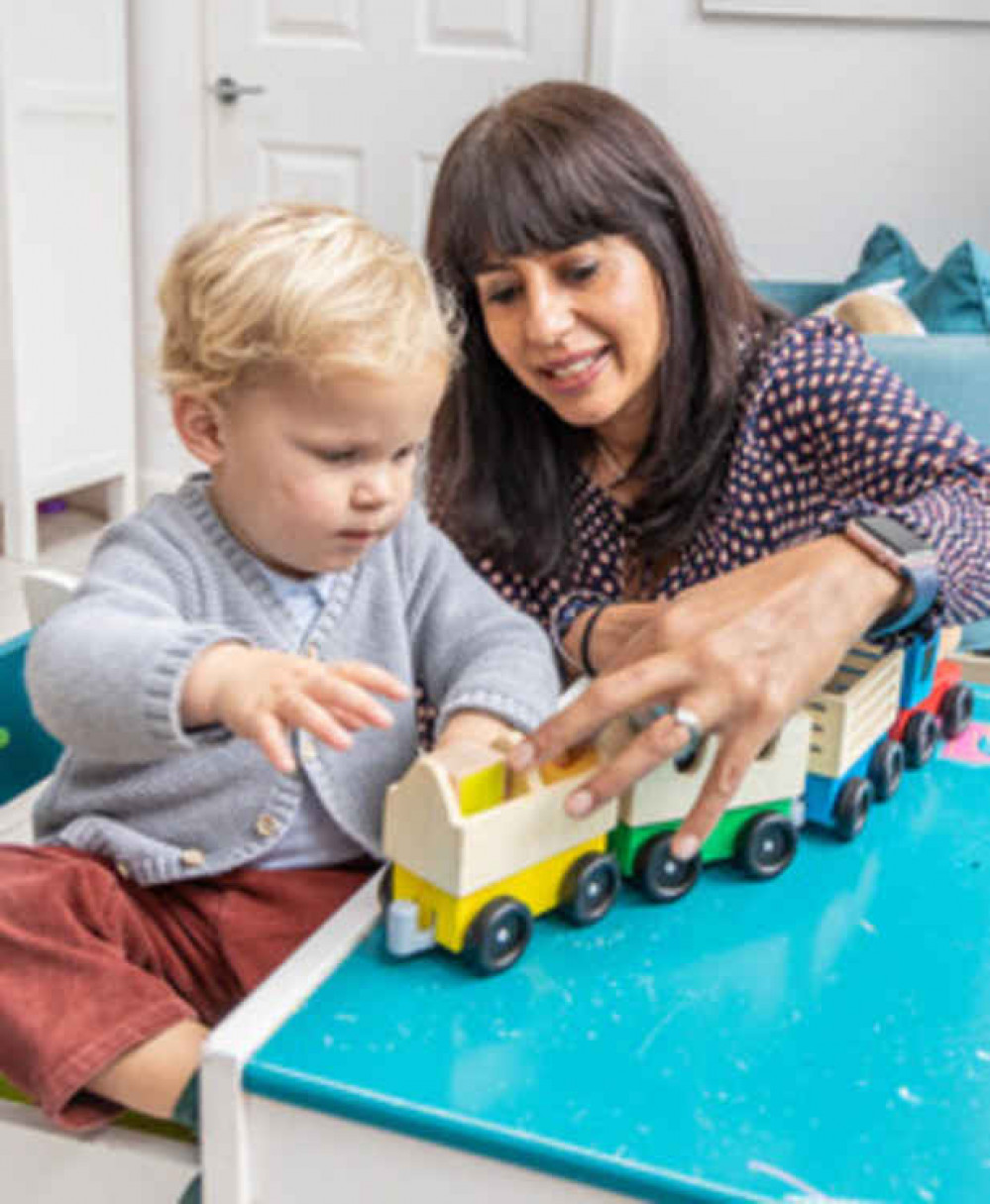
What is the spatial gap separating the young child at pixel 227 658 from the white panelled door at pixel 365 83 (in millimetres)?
2537

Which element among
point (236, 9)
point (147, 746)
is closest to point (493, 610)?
point (147, 746)

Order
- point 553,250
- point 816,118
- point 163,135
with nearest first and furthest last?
point 553,250, point 816,118, point 163,135

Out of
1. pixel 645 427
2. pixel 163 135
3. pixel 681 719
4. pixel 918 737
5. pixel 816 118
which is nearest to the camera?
pixel 681 719

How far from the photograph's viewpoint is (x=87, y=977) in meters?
0.73

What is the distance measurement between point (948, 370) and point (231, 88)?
233 centimetres

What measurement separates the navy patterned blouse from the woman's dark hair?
2cm

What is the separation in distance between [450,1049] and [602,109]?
0.76 m

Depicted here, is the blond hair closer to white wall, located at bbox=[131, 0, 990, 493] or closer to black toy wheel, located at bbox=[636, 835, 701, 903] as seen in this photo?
black toy wheel, located at bbox=[636, 835, 701, 903]

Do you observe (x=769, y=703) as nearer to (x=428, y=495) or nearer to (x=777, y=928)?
(x=777, y=928)

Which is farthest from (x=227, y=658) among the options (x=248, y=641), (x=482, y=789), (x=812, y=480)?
(x=812, y=480)

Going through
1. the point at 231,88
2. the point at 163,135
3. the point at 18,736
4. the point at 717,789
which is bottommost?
the point at 18,736

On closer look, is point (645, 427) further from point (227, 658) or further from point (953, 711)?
point (227, 658)

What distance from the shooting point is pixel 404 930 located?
2.21 feet

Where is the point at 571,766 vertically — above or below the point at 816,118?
below
